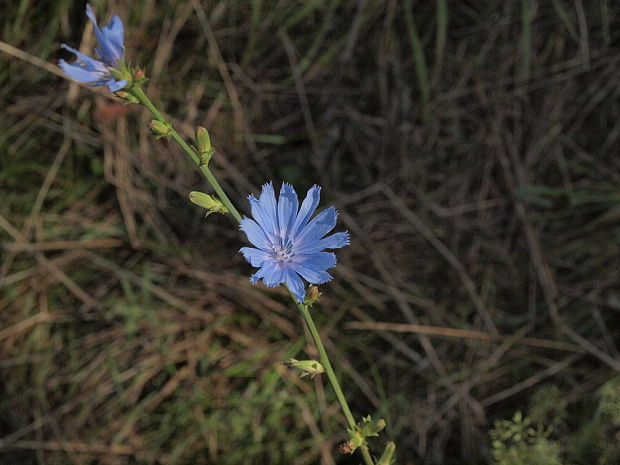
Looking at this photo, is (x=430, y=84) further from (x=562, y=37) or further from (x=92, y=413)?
(x=92, y=413)

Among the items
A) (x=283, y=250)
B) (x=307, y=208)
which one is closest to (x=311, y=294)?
(x=283, y=250)

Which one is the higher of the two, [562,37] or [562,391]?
[562,37]

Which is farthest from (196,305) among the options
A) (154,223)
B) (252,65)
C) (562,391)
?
(562,391)

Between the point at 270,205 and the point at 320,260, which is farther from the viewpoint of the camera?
the point at 270,205

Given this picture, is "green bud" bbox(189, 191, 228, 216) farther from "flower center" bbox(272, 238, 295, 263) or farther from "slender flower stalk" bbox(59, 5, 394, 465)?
"flower center" bbox(272, 238, 295, 263)

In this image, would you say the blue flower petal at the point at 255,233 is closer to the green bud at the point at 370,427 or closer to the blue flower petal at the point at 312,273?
the blue flower petal at the point at 312,273

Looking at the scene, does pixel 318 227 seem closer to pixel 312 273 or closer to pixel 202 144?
pixel 312 273
